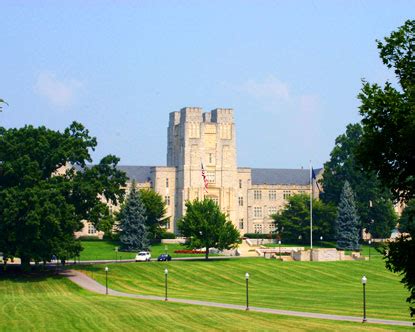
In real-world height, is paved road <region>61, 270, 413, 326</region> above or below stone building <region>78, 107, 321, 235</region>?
below

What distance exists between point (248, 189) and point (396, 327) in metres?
98.8

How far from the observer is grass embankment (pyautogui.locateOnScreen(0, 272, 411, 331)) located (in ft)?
149

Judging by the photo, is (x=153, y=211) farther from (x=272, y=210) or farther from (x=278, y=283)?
(x=278, y=283)

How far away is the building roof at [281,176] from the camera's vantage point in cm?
15062

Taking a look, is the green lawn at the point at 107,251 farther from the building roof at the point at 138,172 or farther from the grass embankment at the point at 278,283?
the building roof at the point at 138,172

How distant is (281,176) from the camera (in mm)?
153375

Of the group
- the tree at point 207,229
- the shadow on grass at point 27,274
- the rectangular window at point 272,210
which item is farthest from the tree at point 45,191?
the rectangular window at point 272,210

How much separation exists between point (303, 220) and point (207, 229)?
2947cm

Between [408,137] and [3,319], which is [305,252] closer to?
[3,319]

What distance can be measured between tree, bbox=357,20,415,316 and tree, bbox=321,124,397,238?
3655 inches

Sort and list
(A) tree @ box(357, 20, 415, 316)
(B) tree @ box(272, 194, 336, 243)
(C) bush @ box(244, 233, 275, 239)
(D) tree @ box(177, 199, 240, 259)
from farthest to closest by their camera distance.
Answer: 1. (C) bush @ box(244, 233, 275, 239)
2. (B) tree @ box(272, 194, 336, 243)
3. (D) tree @ box(177, 199, 240, 259)
4. (A) tree @ box(357, 20, 415, 316)

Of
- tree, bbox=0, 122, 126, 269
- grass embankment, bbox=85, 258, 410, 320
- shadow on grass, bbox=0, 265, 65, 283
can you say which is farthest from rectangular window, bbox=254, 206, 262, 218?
shadow on grass, bbox=0, 265, 65, 283

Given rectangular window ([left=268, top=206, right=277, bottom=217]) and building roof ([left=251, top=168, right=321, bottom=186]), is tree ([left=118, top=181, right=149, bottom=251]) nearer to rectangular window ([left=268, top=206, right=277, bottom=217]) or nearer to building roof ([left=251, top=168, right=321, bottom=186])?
rectangular window ([left=268, top=206, right=277, bottom=217])

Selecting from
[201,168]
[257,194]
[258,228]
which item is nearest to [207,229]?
[201,168]
